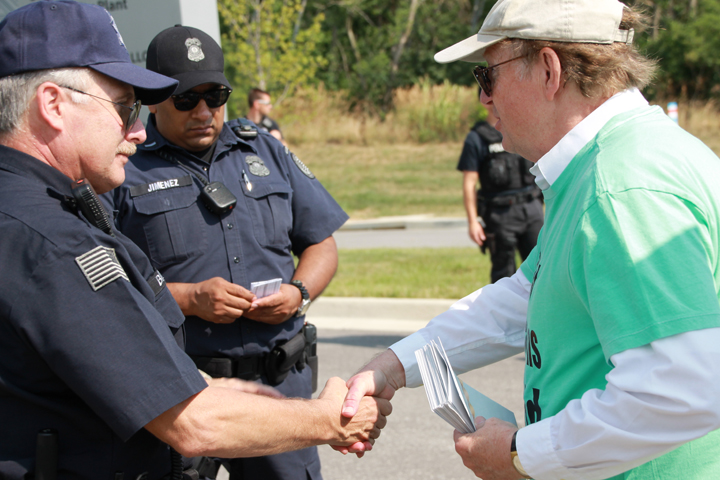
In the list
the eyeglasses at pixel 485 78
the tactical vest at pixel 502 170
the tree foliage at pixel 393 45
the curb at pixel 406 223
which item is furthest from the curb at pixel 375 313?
the tree foliage at pixel 393 45

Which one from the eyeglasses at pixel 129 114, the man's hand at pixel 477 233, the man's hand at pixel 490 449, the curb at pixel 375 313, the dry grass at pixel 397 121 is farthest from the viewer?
the dry grass at pixel 397 121

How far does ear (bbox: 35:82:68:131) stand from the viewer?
5.35 feet

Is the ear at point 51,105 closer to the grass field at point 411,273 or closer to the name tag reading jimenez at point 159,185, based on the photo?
the name tag reading jimenez at point 159,185

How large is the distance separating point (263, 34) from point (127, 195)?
18.7m

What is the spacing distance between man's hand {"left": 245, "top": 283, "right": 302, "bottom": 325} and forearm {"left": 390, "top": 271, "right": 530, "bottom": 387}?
0.77 m

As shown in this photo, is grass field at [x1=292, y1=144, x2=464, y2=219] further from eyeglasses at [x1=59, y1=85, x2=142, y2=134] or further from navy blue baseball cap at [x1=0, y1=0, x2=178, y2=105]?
navy blue baseball cap at [x1=0, y1=0, x2=178, y2=105]

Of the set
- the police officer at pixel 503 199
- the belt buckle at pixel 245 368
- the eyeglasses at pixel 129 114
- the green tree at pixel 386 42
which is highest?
the eyeglasses at pixel 129 114

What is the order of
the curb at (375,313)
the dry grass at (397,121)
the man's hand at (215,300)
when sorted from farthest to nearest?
the dry grass at (397,121), the curb at (375,313), the man's hand at (215,300)

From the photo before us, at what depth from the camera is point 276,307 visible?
2836mm

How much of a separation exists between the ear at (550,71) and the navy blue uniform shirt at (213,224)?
5.20 ft

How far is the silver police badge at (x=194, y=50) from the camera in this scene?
9.69ft

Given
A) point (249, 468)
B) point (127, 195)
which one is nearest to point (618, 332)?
point (249, 468)

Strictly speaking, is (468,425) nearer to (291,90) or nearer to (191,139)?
(191,139)

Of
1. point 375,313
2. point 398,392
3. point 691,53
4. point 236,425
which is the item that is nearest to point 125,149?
point 236,425
